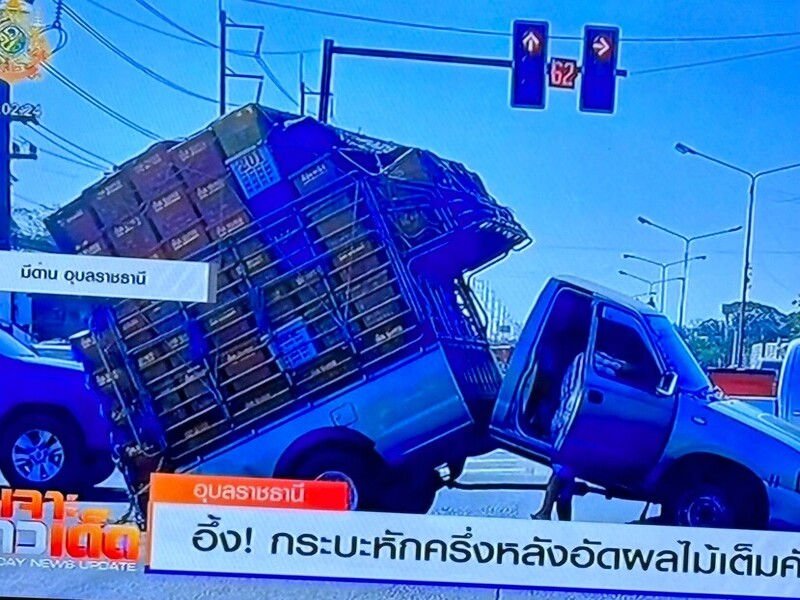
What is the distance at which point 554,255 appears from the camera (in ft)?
8.89

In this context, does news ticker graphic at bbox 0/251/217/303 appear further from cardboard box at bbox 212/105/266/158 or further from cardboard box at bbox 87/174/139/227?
cardboard box at bbox 212/105/266/158

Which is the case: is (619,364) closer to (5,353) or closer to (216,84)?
(216,84)

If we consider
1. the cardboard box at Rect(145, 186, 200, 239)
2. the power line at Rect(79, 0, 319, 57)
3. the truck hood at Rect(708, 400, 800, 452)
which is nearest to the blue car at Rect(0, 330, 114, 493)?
the cardboard box at Rect(145, 186, 200, 239)

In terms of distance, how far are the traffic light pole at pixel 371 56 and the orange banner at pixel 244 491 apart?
96cm

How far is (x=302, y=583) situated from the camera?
9.11ft

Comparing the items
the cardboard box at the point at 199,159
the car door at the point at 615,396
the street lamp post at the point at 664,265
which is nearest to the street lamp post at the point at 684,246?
the street lamp post at the point at 664,265

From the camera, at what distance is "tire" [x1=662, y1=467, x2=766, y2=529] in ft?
9.00

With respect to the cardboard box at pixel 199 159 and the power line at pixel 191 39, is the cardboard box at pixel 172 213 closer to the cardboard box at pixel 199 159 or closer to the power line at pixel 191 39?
the cardboard box at pixel 199 159

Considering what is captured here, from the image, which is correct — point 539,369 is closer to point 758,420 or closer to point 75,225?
point 758,420

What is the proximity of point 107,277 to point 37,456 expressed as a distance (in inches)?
20.5

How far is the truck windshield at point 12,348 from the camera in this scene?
270 centimetres

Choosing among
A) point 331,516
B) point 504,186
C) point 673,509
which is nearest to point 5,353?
point 331,516

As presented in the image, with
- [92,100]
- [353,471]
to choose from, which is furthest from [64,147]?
[353,471]

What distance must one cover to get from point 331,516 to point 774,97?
5.25 feet
